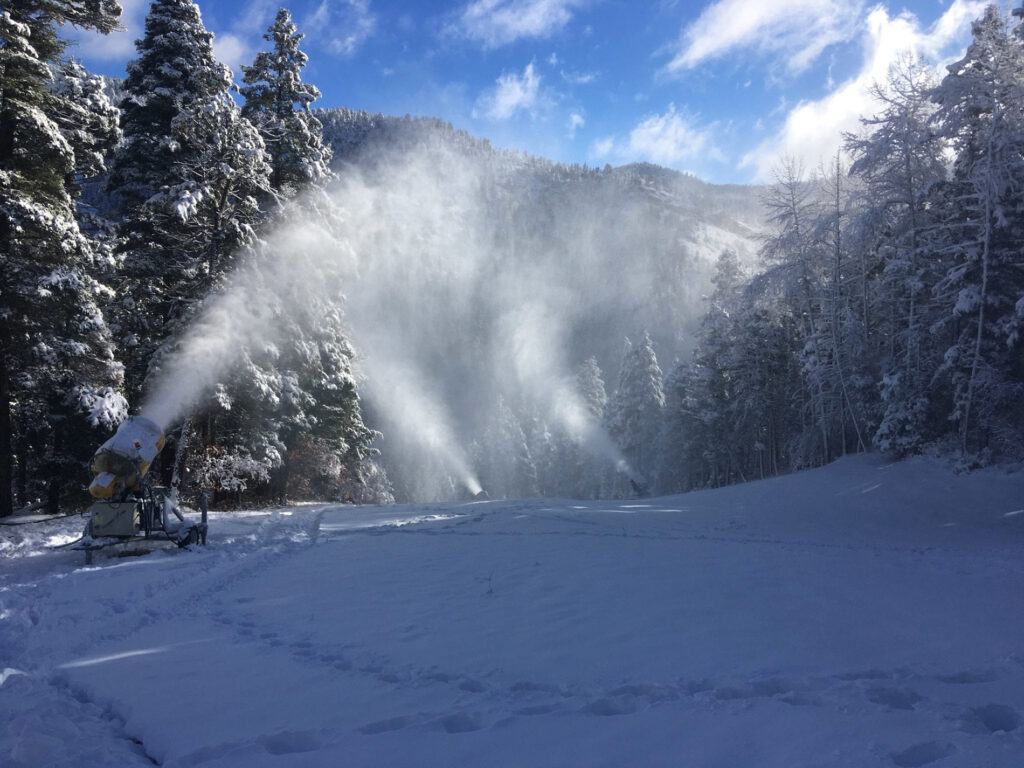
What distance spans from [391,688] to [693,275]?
170 metres

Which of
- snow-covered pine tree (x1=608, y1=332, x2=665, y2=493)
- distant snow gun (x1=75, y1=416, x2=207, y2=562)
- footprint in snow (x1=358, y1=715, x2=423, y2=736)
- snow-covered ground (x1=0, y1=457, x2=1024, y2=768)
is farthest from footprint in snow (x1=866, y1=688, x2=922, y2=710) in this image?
snow-covered pine tree (x1=608, y1=332, x2=665, y2=493)

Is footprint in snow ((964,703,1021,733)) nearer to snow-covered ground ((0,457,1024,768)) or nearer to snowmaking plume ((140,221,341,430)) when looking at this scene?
snow-covered ground ((0,457,1024,768))

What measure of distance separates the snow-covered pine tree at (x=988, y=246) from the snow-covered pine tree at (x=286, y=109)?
21.5m

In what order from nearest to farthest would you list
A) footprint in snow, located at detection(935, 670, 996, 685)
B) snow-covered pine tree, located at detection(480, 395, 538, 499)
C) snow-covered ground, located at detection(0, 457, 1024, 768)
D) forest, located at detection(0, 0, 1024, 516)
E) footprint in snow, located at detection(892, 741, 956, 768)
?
footprint in snow, located at detection(892, 741, 956, 768), snow-covered ground, located at detection(0, 457, 1024, 768), footprint in snow, located at detection(935, 670, 996, 685), forest, located at detection(0, 0, 1024, 516), snow-covered pine tree, located at detection(480, 395, 538, 499)

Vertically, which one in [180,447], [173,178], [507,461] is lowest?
A: [507,461]

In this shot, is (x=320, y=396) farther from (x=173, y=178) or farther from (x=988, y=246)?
(x=988, y=246)

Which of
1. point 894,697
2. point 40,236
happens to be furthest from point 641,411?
point 894,697

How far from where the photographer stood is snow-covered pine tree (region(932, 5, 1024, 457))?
17.5 m

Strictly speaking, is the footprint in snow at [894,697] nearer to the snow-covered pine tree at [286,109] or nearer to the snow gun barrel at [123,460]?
the snow gun barrel at [123,460]

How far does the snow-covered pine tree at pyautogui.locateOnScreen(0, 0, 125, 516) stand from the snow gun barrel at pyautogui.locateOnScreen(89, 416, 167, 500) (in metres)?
3.43

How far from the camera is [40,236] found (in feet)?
43.5

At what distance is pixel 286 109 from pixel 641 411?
1456 inches

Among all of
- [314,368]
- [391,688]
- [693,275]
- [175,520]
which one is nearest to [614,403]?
[314,368]

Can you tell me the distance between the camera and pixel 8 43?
42.9 ft
